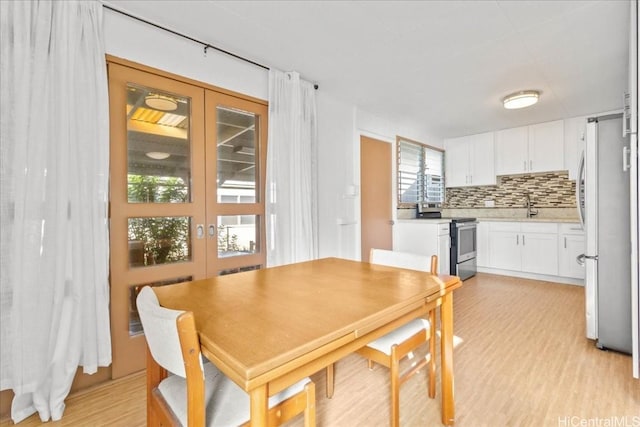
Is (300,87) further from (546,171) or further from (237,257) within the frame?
(546,171)

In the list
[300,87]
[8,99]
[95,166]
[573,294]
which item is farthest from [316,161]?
[573,294]

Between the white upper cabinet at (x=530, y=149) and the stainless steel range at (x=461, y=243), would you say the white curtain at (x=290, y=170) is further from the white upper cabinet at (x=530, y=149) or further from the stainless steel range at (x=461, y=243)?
the white upper cabinet at (x=530, y=149)

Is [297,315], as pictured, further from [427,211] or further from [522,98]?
[427,211]

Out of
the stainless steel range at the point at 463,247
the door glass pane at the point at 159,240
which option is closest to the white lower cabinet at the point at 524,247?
the stainless steel range at the point at 463,247

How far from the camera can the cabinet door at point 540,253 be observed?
4137 millimetres

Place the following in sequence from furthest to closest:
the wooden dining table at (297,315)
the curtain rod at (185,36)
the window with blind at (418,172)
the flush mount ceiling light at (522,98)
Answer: the window with blind at (418,172) → the flush mount ceiling light at (522,98) → the curtain rod at (185,36) → the wooden dining table at (297,315)

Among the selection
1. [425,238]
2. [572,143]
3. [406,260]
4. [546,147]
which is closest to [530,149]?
[546,147]

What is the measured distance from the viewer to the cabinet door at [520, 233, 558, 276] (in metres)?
4.14

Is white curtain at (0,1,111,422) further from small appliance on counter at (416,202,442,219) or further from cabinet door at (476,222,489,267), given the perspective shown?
cabinet door at (476,222,489,267)

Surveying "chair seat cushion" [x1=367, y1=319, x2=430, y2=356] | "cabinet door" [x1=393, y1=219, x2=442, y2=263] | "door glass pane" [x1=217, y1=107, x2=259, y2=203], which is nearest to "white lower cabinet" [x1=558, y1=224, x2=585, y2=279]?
"cabinet door" [x1=393, y1=219, x2=442, y2=263]

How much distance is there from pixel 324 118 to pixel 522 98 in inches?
85.7

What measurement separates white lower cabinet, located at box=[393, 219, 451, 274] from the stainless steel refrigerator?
1733mm

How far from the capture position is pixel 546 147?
4.39m

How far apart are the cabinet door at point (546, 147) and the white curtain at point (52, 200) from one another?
5263 millimetres
